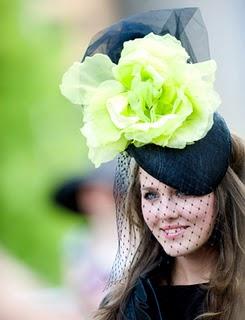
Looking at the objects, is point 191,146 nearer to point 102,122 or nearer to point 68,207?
point 102,122

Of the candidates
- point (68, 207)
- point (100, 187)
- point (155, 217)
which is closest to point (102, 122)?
point (155, 217)

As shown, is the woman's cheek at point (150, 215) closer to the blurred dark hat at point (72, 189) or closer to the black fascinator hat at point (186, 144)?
the black fascinator hat at point (186, 144)

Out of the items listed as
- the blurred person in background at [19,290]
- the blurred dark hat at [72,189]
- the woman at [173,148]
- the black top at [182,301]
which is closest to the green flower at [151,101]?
the woman at [173,148]

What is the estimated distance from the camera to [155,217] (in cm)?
133

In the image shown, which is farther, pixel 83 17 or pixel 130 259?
pixel 83 17

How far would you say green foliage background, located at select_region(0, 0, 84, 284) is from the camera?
6.36 feet

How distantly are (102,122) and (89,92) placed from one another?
52mm

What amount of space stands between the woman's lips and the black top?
10cm

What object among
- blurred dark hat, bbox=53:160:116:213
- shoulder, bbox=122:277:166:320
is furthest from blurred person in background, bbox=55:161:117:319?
shoulder, bbox=122:277:166:320

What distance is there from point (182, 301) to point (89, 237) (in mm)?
583

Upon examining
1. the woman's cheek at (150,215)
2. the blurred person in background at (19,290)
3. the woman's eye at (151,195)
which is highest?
the woman's eye at (151,195)

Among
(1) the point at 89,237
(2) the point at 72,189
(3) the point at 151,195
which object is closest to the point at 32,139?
(2) the point at 72,189

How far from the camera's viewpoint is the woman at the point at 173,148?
1288mm

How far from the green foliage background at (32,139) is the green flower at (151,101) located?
2.00 ft
